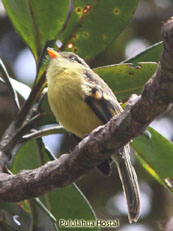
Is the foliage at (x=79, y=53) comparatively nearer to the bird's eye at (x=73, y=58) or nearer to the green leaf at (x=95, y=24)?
the green leaf at (x=95, y=24)

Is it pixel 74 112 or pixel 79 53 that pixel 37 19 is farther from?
pixel 74 112

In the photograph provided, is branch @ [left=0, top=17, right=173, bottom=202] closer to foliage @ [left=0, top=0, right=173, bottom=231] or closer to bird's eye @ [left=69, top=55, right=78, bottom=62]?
foliage @ [left=0, top=0, right=173, bottom=231]

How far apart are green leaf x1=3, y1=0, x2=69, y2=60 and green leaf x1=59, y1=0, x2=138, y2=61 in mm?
80

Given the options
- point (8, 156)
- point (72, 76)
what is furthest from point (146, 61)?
point (8, 156)

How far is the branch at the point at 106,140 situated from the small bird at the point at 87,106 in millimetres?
683

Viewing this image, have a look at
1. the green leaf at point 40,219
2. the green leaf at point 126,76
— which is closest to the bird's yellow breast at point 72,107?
the green leaf at point 126,76

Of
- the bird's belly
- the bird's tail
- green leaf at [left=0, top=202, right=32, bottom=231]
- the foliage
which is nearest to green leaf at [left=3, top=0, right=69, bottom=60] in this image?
the foliage

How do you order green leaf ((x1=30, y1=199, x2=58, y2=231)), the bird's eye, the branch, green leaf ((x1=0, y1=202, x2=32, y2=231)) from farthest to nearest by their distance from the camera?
1. the bird's eye
2. green leaf ((x1=0, y1=202, x2=32, y2=231))
3. green leaf ((x1=30, y1=199, x2=58, y2=231))
4. the branch

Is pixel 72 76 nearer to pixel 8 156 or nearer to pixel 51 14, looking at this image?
pixel 51 14

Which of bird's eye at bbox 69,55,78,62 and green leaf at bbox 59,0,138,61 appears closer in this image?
green leaf at bbox 59,0,138,61

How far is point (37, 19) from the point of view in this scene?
3080mm

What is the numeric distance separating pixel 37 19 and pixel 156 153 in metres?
1.13

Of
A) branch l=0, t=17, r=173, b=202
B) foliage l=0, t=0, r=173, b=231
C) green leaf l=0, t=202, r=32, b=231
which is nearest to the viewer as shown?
branch l=0, t=17, r=173, b=202

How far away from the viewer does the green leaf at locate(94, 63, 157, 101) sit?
2.95 meters
